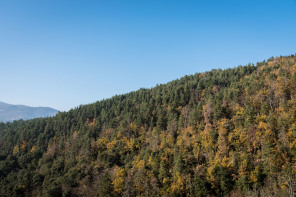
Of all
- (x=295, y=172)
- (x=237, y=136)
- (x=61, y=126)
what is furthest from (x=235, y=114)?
(x=61, y=126)

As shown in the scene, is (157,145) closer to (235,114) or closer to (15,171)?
(235,114)

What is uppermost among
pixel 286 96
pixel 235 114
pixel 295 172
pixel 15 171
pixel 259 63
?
pixel 259 63

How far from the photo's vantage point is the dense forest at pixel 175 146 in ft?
211

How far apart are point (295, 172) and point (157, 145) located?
54.7m

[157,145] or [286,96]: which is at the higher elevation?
[286,96]

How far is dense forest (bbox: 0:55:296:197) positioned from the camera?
64.2 metres

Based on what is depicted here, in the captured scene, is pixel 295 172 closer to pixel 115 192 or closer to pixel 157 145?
pixel 157 145

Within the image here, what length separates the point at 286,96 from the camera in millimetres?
85938

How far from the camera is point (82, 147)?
109 metres

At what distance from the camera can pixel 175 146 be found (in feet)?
275

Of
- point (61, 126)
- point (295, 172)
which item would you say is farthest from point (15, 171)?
point (295, 172)

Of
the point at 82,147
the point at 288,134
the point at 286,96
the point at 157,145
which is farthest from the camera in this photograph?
the point at 82,147

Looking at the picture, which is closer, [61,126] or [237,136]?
[237,136]

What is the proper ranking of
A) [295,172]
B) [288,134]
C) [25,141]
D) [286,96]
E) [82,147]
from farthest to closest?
[25,141], [82,147], [286,96], [288,134], [295,172]
